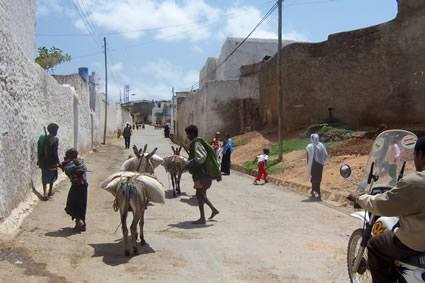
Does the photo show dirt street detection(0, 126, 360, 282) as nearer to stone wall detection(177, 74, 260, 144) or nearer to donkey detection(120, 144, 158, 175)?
donkey detection(120, 144, 158, 175)

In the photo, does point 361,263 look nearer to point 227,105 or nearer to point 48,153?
point 48,153

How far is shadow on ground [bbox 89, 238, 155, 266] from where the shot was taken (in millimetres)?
5762

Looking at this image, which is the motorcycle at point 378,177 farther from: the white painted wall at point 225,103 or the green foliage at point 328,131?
the white painted wall at point 225,103

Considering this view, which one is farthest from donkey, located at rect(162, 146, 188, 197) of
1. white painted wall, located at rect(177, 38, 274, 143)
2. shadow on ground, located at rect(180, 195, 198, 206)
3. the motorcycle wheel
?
white painted wall, located at rect(177, 38, 274, 143)

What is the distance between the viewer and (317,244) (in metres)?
6.64

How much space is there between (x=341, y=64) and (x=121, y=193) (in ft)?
51.6

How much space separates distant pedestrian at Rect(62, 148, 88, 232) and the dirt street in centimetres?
33

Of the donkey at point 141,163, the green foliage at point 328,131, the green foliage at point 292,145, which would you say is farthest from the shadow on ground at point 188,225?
the green foliage at point 328,131

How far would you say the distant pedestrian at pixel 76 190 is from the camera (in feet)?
23.7

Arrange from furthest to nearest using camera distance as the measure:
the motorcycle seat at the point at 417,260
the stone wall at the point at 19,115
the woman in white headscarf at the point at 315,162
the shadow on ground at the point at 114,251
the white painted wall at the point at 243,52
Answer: the white painted wall at the point at 243,52 < the woman in white headscarf at the point at 315,162 < the stone wall at the point at 19,115 < the shadow on ground at the point at 114,251 < the motorcycle seat at the point at 417,260

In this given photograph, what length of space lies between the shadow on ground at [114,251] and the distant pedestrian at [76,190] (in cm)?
93

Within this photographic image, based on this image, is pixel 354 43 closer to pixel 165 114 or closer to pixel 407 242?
pixel 407 242

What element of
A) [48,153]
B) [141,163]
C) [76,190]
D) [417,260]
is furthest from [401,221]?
[48,153]

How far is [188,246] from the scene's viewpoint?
6520 millimetres
